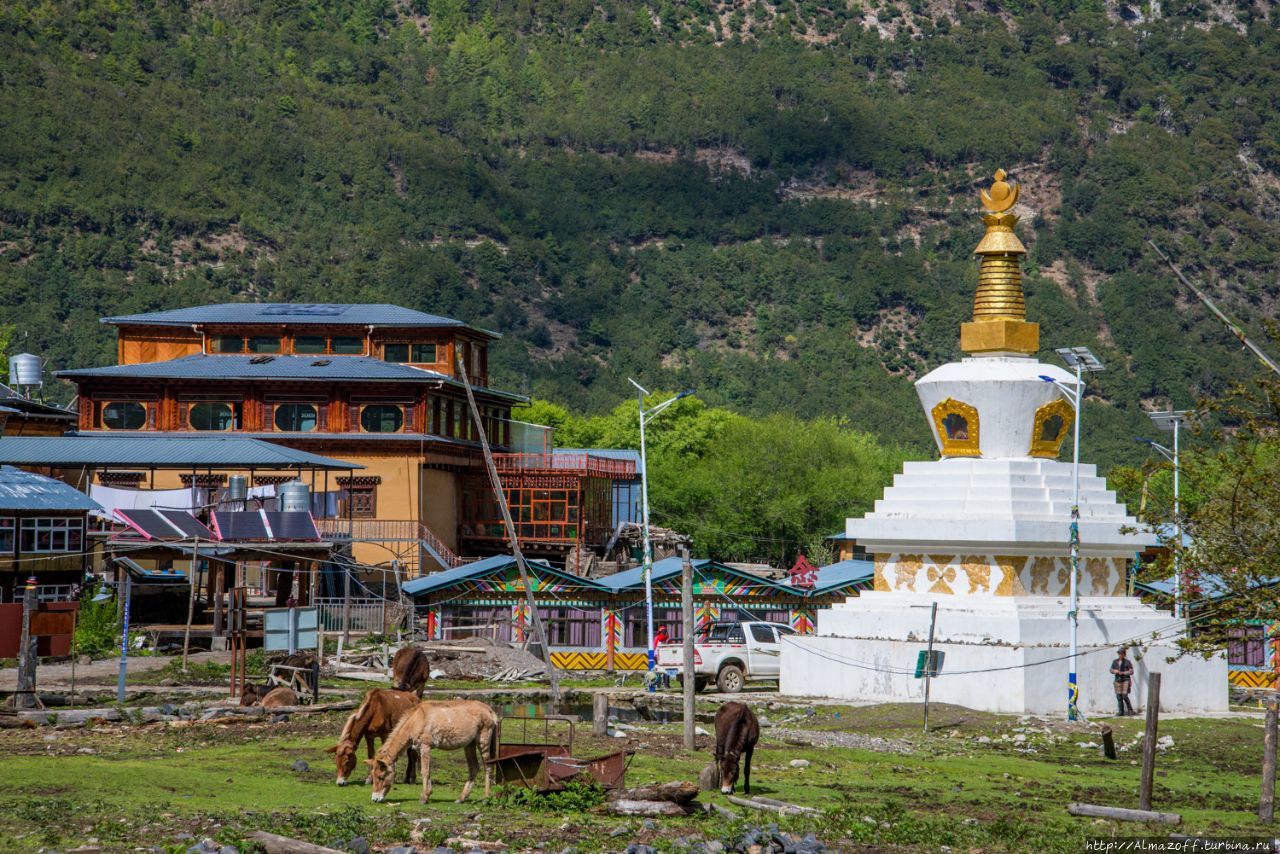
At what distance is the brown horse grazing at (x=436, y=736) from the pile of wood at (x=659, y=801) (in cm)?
191

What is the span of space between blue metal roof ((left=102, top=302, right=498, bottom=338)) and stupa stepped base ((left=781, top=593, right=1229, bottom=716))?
3581 cm

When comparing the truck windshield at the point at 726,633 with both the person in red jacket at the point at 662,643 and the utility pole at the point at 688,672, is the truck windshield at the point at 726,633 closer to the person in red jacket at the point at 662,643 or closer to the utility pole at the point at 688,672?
the person in red jacket at the point at 662,643

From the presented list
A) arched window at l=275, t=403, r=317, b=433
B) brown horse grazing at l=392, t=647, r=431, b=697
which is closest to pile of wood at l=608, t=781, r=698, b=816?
brown horse grazing at l=392, t=647, r=431, b=697

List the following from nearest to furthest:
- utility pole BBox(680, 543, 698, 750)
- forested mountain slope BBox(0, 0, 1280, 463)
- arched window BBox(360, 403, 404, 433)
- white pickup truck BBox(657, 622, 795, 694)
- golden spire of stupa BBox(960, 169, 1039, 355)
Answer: utility pole BBox(680, 543, 698, 750) < golden spire of stupa BBox(960, 169, 1039, 355) < white pickup truck BBox(657, 622, 795, 694) < arched window BBox(360, 403, 404, 433) < forested mountain slope BBox(0, 0, 1280, 463)

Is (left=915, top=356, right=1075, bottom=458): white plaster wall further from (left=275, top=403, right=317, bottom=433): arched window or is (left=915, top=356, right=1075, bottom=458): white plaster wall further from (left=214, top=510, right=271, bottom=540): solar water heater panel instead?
(left=275, top=403, right=317, bottom=433): arched window

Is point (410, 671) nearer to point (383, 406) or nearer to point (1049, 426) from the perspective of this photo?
point (1049, 426)

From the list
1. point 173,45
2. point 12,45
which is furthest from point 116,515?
point 173,45

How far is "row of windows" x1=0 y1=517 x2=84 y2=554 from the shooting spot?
149 ft

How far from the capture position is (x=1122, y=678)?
130ft

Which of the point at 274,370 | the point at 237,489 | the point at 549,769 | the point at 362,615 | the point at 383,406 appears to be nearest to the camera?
the point at 549,769

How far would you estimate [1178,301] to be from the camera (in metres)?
171

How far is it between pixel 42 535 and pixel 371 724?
78.9 feet

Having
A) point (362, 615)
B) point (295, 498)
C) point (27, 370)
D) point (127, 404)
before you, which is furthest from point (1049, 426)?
point (27, 370)

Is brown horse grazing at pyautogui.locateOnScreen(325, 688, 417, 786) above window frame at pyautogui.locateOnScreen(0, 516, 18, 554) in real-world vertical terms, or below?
below
